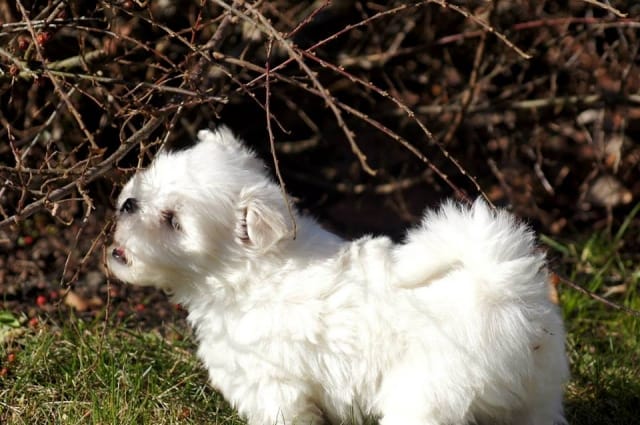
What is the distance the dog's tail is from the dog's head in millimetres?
510

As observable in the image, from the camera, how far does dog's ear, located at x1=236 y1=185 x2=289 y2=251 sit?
3148 millimetres

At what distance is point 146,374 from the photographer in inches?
146

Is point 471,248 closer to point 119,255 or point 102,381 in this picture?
point 119,255

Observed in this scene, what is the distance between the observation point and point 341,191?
6062mm

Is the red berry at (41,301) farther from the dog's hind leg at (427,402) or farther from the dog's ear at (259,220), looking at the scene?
the dog's hind leg at (427,402)

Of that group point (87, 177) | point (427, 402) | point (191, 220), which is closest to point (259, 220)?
point (191, 220)

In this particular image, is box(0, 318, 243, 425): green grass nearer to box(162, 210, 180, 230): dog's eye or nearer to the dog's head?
the dog's head

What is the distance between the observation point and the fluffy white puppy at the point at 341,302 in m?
2.95

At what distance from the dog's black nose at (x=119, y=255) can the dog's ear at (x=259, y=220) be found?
1.47 ft

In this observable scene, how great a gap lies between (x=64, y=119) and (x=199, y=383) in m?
2.10

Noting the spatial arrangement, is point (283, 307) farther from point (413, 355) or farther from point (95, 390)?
point (95, 390)

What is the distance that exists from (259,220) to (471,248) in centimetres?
77

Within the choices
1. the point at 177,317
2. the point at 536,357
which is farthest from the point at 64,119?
the point at 536,357

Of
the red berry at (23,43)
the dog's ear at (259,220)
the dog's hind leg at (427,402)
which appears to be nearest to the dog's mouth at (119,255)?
the dog's ear at (259,220)
